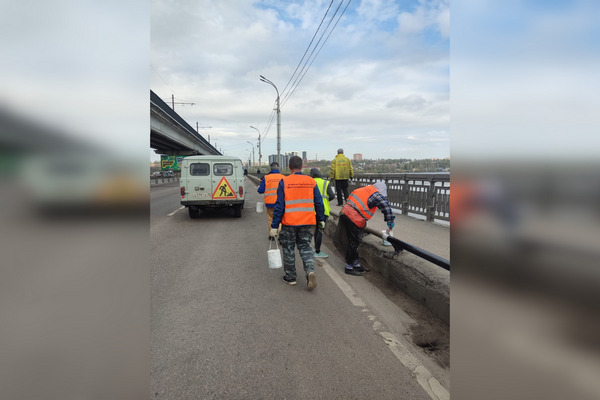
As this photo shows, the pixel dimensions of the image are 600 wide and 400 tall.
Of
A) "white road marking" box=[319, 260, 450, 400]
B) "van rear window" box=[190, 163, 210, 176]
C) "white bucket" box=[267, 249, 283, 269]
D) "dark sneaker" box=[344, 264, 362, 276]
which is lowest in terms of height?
"white road marking" box=[319, 260, 450, 400]

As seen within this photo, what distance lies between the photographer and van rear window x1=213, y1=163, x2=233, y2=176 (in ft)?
37.7

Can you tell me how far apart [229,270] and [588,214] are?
5.35 metres

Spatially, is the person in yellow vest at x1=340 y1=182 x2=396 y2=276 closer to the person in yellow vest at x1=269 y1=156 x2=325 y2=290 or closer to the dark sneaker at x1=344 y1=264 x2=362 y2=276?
the dark sneaker at x1=344 y1=264 x2=362 y2=276

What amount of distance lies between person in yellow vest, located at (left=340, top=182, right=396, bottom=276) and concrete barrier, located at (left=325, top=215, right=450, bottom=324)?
1.30 feet

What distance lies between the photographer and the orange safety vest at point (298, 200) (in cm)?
479

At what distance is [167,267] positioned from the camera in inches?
225

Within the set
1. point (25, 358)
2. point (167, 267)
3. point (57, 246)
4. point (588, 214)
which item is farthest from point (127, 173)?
point (167, 267)

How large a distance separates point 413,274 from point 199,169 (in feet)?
28.8

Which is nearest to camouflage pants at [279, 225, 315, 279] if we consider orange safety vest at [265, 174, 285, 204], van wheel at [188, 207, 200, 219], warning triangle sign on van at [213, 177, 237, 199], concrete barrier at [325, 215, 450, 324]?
concrete barrier at [325, 215, 450, 324]

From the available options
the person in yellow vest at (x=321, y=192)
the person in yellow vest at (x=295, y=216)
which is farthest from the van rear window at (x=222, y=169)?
the person in yellow vest at (x=295, y=216)

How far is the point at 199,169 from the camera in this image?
11359 mm

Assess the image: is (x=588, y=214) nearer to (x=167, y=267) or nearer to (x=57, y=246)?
(x=57, y=246)

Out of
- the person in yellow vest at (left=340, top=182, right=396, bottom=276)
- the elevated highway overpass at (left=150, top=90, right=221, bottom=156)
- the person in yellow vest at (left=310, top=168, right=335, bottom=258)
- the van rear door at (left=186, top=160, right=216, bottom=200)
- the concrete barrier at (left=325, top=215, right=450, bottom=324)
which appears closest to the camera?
the concrete barrier at (left=325, top=215, right=450, bottom=324)

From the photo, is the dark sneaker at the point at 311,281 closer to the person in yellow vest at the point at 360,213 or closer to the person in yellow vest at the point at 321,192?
the person in yellow vest at the point at 360,213
